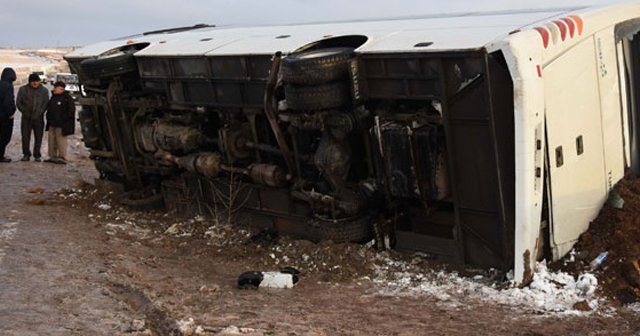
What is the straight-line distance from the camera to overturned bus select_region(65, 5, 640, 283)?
5773 millimetres

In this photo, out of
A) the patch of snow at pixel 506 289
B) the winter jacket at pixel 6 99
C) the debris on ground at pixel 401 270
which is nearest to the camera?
the patch of snow at pixel 506 289

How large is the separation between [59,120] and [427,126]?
28.2 ft

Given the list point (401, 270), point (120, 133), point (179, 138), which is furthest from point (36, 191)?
point (401, 270)

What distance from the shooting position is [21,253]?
684cm

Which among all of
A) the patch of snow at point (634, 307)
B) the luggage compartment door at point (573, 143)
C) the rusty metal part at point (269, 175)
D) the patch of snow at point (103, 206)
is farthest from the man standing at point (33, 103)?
the patch of snow at point (634, 307)

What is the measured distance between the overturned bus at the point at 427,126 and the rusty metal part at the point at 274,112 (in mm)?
14

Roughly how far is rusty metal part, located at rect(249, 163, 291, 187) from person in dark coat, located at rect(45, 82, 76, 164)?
243 inches

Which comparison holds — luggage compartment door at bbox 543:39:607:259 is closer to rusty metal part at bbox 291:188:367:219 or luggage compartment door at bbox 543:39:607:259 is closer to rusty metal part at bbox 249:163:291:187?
rusty metal part at bbox 291:188:367:219

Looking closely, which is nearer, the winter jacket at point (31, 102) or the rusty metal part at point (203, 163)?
the rusty metal part at point (203, 163)

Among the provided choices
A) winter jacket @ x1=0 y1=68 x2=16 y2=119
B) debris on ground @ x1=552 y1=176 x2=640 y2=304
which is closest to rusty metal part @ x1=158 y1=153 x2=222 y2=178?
debris on ground @ x1=552 y1=176 x2=640 y2=304

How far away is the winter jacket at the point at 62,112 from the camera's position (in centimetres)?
1270

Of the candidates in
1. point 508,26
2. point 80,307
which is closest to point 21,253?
point 80,307

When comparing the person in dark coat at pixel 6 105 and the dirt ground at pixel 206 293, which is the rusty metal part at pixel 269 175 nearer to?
the dirt ground at pixel 206 293

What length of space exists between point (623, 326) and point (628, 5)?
3.57 metres
